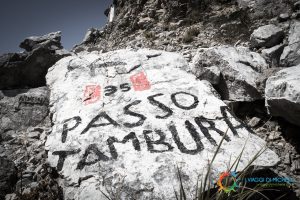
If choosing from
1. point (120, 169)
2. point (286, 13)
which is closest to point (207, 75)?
point (120, 169)

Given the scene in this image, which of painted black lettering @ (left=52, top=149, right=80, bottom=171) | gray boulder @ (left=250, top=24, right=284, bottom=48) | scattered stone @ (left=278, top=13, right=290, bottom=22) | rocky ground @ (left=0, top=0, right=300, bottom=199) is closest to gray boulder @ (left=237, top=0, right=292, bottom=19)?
rocky ground @ (left=0, top=0, right=300, bottom=199)

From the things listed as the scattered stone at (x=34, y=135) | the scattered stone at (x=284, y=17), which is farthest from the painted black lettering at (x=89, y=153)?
the scattered stone at (x=284, y=17)

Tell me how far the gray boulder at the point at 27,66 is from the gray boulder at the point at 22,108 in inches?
10.1

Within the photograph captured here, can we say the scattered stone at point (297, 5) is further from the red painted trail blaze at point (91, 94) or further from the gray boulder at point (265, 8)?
the red painted trail blaze at point (91, 94)

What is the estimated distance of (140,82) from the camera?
9.80 feet

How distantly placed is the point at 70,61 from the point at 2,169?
1.79 m

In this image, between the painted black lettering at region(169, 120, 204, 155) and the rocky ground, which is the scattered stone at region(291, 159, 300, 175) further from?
the painted black lettering at region(169, 120, 204, 155)

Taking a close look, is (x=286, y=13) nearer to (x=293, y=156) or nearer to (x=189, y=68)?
(x=189, y=68)

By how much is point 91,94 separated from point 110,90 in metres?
0.25

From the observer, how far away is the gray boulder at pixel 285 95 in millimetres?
2156

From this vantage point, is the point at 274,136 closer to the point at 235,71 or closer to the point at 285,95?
the point at 285,95

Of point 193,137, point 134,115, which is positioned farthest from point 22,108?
point 193,137

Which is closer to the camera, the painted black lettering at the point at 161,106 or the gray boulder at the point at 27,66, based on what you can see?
the painted black lettering at the point at 161,106

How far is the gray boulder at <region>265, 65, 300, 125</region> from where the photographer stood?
7.07 ft
